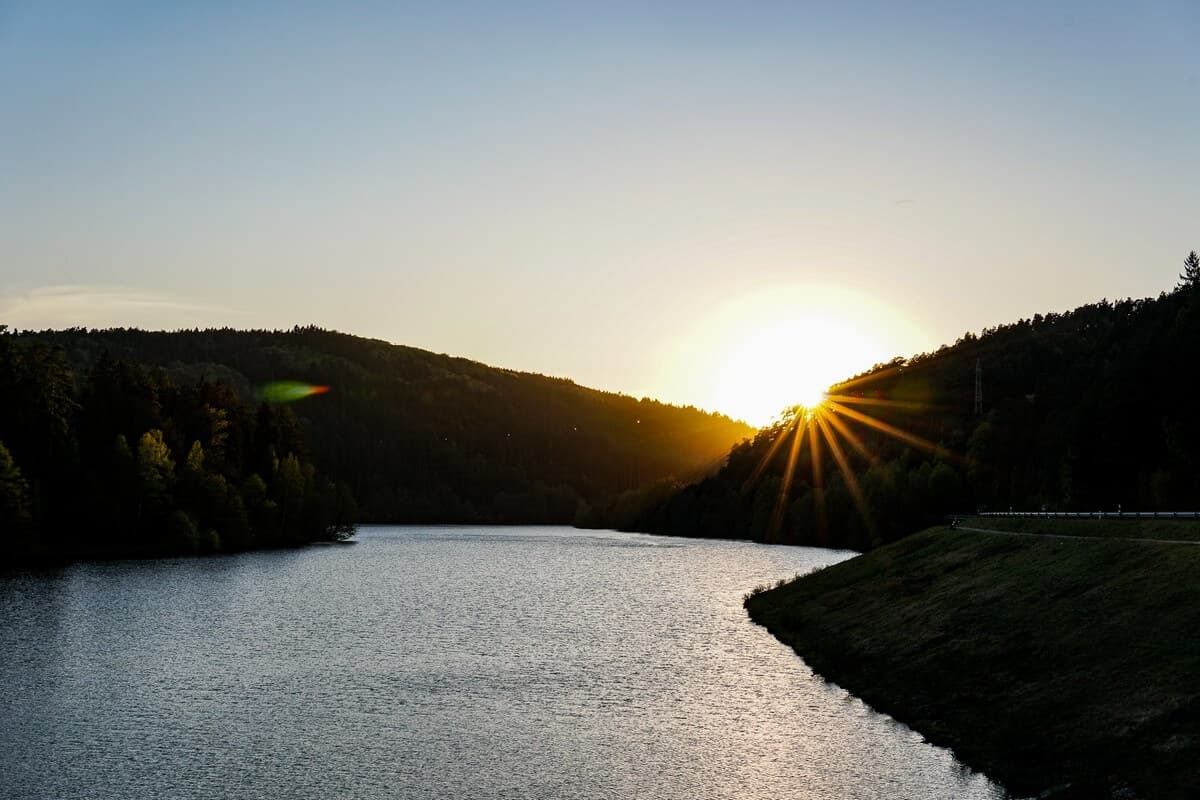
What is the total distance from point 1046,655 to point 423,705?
27.6m

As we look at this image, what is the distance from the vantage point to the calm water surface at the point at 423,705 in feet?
134

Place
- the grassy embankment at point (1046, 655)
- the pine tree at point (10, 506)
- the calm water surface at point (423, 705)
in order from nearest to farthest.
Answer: the grassy embankment at point (1046, 655) → the calm water surface at point (423, 705) → the pine tree at point (10, 506)

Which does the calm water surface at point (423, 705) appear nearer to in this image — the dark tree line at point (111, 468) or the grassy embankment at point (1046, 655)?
the grassy embankment at point (1046, 655)

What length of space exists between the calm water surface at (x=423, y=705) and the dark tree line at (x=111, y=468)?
134 feet

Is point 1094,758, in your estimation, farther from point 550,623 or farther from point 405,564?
point 405,564

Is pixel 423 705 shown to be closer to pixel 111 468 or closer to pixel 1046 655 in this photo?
pixel 1046 655

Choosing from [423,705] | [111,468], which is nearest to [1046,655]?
Answer: [423,705]

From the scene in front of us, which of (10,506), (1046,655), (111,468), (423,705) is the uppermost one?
(111,468)

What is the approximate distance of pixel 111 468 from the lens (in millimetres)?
150250

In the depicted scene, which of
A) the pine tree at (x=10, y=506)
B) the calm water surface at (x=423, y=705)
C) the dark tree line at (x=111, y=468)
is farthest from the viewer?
the dark tree line at (x=111, y=468)

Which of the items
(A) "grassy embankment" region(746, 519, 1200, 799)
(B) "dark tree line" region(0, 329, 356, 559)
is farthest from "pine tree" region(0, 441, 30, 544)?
(A) "grassy embankment" region(746, 519, 1200, 799)

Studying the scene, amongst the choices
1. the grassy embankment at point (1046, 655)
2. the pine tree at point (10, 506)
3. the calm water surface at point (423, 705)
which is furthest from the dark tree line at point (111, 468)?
the grassy embankment at point (1046, 655)

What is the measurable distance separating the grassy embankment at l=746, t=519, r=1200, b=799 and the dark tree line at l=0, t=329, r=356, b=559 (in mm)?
96896

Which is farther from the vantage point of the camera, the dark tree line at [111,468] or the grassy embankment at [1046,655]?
the dark tree line at [111,468]
